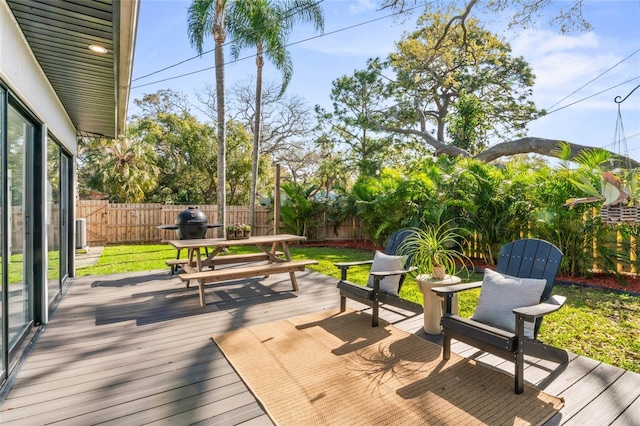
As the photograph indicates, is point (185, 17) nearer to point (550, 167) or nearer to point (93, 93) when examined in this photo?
point (93, 93)

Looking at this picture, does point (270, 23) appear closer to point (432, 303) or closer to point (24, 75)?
point (24, 75)

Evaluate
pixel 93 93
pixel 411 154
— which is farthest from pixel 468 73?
pixel 93 93

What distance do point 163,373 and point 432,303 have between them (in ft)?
8.30

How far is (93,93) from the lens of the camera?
161 inches

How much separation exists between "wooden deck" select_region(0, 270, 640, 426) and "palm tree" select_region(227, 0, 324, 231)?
25.8 ft

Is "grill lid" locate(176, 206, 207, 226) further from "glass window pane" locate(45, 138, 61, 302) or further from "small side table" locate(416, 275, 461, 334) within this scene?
"small side table" locate(416, 275, 461, 334)

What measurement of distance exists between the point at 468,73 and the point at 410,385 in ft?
49.7

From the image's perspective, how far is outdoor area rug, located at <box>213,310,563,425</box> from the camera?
2121 mm

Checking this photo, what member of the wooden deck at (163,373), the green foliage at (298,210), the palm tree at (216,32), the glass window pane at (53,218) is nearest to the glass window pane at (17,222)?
the wooden deck at (163,373)

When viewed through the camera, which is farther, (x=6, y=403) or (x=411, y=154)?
(x=411, y=154)

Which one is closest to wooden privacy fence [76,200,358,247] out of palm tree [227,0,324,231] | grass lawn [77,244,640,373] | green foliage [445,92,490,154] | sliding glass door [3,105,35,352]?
palm tree [227,0,324,231]

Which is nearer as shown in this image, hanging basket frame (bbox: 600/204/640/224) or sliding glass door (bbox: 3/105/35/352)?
sliding glass door (bbox: 3/105/35/352)

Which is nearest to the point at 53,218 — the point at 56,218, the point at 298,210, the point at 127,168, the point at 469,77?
the point at 56,218

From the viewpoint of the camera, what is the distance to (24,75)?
2.83 metres
